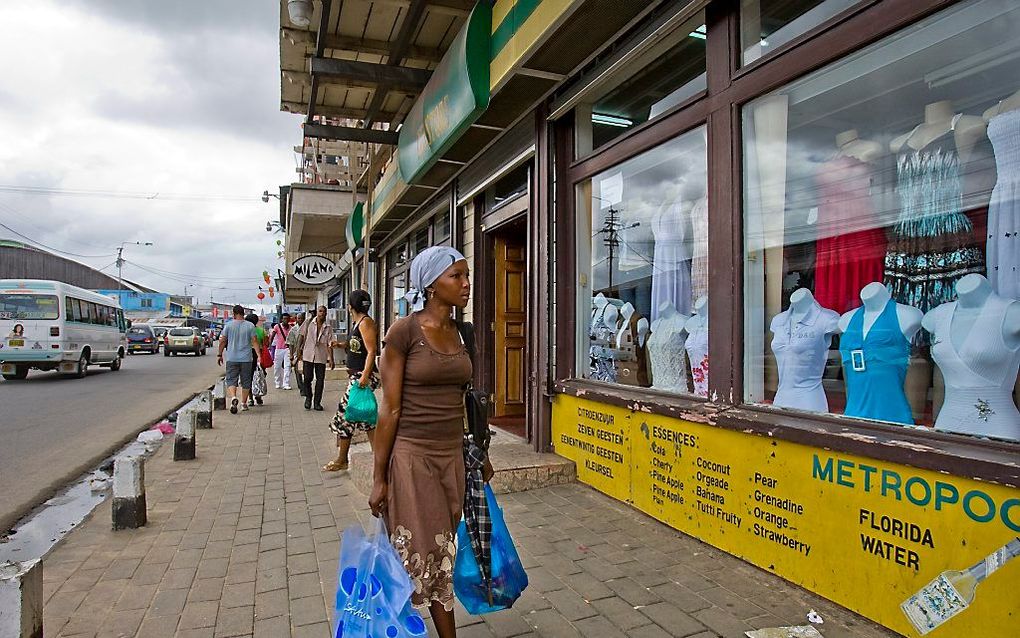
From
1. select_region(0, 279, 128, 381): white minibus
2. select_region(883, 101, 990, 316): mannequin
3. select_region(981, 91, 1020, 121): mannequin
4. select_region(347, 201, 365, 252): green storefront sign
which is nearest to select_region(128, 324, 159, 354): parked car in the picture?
select_region(0, 279, 128, 381): white minibus

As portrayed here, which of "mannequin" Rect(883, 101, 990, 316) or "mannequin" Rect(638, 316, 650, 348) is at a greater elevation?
"mannequin" Rect(883, 101, 990, 316)

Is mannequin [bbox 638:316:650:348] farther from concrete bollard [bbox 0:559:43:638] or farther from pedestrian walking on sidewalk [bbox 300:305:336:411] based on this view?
pedestrian walking on sidewalk [bbox 300:305:336:411]

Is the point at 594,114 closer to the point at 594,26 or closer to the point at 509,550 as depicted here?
the point at 594,26

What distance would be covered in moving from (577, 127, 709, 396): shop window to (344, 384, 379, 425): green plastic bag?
201 centimetres

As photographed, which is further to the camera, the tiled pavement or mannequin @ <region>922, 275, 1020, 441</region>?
the tiled pavement

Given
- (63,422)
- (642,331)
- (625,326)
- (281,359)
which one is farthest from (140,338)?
(642,331)

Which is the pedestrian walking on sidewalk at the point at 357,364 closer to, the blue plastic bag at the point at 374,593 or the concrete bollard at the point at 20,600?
the concrete bollard at the point at 20,600

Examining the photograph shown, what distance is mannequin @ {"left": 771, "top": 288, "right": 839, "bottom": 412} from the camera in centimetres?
341

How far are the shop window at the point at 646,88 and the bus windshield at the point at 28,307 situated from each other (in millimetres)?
16186

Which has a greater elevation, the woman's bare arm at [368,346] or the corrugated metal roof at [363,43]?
the corrugated metal roof at [363,43]

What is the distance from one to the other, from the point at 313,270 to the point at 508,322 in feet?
22.3

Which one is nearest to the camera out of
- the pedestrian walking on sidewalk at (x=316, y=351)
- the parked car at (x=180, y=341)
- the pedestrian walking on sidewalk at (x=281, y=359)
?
the pedestrian walking on sidewalk at (x=316, y=351)

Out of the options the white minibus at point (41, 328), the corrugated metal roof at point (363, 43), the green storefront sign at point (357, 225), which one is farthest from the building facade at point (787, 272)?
the white minibus at point (41, 328)

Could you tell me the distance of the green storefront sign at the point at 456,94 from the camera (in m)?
5.20
